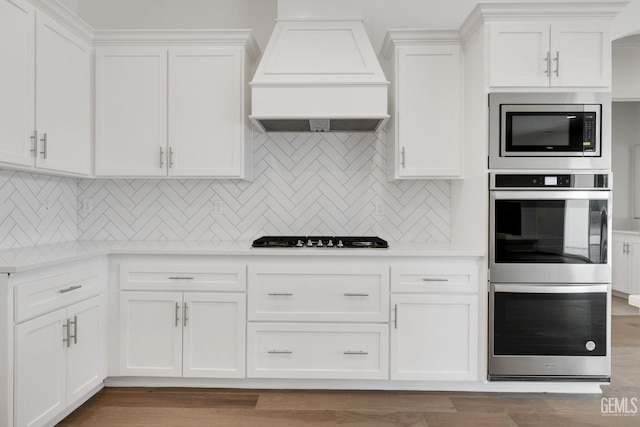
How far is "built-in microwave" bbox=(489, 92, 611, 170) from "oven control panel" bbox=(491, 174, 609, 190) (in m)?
0.06

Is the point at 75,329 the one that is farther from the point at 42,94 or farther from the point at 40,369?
the point at 42,94

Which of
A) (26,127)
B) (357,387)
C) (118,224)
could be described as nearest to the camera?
→ (26,127)

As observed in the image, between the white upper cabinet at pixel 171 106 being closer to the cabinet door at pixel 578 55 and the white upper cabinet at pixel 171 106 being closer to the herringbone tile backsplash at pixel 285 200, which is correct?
the herringbone tile backsplash at pixel 285 200

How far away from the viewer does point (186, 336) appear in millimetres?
2572

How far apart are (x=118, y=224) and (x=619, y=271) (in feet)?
20.2

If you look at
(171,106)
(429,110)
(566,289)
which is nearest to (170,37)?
(171,106)

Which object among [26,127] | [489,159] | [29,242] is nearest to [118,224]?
[29,242]

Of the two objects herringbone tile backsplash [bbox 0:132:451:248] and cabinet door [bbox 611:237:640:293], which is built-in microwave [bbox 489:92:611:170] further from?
cabinet door [bbox 611:237:640:293]

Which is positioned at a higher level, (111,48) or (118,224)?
(111,48)

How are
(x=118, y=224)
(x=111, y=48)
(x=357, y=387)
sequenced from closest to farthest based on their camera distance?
1. (x=357, y=387)
2. (x=111, y=48)
3. (x=118, y=224)

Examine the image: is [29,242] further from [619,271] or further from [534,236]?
[619,271]

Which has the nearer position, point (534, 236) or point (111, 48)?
point (534, 236)

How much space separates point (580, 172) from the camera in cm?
246

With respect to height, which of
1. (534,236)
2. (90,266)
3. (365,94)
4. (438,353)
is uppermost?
(365,94)
